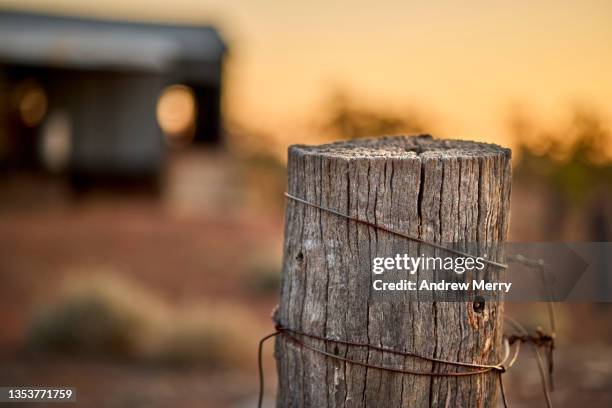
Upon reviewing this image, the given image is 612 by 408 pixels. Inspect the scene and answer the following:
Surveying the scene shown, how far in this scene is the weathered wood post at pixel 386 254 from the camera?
2117 mm

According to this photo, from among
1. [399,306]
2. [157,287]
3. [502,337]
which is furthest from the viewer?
[157,287]

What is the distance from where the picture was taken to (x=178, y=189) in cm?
1783

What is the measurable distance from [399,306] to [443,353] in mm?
200

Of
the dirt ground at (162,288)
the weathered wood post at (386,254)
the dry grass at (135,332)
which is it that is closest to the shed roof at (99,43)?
the dirt ground at (162,288)

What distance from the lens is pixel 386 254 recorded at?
212 cm

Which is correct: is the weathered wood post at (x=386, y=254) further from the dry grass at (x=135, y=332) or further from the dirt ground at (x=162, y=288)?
the dry grass at (x=135, y=332)

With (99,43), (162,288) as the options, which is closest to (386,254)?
(162,288)

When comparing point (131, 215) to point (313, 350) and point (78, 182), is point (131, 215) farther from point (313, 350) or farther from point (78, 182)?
point (313, 350)

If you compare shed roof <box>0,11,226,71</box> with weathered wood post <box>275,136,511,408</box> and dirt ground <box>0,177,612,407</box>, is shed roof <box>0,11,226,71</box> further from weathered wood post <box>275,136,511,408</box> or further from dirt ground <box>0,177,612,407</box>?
weathered wood post <box>275,136,511,408</box>

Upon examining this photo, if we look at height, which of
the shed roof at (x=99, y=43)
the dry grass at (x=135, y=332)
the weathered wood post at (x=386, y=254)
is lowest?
the dry grass at (x=135, y=332)

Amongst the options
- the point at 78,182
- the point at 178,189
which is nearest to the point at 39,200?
the point at 78,182

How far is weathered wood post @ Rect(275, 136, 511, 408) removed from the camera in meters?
2.12

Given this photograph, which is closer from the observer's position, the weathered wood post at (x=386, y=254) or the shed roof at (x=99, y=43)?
the weathered wood post at (x=386, y=254)

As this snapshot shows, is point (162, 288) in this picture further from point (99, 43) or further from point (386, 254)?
point (386, 254)
